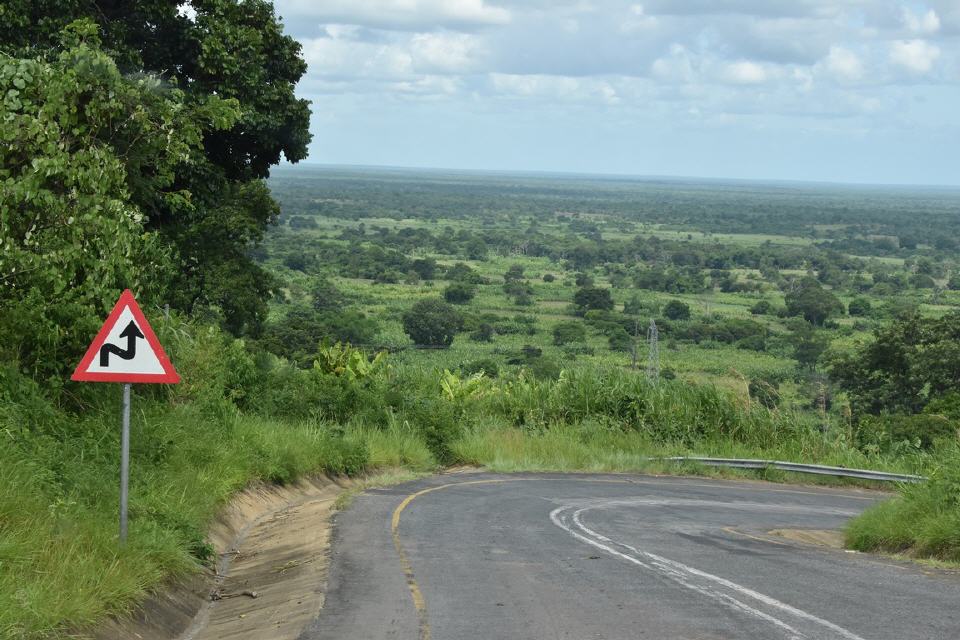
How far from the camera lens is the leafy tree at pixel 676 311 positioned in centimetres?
11764

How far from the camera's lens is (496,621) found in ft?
30.8

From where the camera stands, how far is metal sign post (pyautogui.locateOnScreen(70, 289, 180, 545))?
409 inches

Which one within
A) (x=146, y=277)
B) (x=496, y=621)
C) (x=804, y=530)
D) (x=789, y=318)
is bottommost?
(x=789, y=318)

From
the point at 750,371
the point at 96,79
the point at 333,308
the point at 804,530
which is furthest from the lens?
the point at 333,308

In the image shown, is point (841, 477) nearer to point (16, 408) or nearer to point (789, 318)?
point (16, 408)

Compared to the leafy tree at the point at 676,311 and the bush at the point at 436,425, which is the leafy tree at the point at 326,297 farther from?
the bush at the point at 436,425

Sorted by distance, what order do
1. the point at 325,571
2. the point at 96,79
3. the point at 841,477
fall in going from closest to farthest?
the point at 325,571 → the point at 96,79 → the point at 841,477

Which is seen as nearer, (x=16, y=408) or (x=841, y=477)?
(x=16, y=408)

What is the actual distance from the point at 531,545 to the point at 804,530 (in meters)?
5.38

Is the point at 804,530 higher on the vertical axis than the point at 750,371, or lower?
higher

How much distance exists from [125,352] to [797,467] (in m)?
19.0

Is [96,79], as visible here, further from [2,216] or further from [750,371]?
[750,371]

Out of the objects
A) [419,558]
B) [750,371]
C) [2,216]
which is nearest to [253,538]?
[419,558]

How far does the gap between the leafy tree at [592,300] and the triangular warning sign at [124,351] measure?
10723 centimetres
